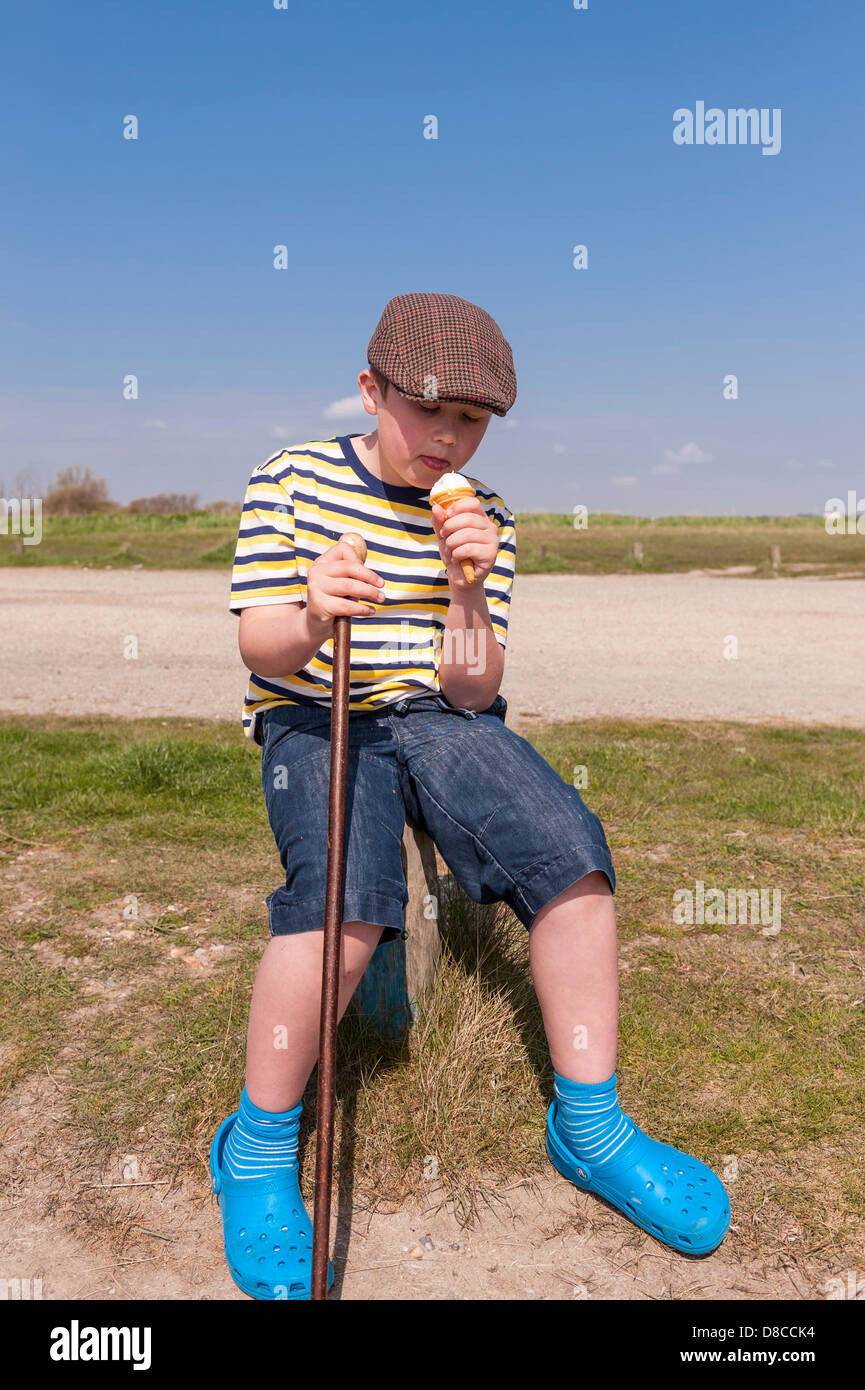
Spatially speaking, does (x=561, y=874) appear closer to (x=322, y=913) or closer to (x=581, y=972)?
(x=581, y=972)

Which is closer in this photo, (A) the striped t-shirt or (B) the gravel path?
(A) the striped t-shirt

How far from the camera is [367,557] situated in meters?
2.41

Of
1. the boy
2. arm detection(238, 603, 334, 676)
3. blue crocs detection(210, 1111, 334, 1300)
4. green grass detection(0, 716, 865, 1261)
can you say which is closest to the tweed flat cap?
the boy

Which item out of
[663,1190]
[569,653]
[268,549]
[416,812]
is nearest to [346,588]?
[268,549]

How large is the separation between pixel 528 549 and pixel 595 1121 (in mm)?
28576

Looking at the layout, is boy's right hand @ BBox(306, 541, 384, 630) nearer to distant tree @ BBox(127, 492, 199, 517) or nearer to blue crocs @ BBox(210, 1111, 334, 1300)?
blue crocs @ BBox(210, 1111, 334, 1300)

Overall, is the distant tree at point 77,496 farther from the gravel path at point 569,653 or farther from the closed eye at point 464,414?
the closed eye at point 464,414

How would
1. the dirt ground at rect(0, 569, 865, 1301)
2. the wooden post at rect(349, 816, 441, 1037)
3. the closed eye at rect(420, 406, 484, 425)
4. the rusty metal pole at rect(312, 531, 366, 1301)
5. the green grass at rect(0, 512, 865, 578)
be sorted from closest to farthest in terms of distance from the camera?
the rusty metal pole at rect(312, 531, 366, 1301) < the dirt ground at rect(0, 569, 865, 1301) < the closed eye at rect(420, 406, 484, 425) < the wooden post at rect(349, 816, 441, 1037) < the green grass at rect(0, 512, 865, 578)

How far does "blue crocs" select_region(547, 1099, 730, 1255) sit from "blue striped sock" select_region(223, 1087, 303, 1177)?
1.81ft

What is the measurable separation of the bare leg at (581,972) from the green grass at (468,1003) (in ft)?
1.09

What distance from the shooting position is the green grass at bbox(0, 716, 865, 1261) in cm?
235

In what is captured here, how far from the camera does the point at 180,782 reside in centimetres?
509

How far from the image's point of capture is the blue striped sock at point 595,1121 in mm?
2168
